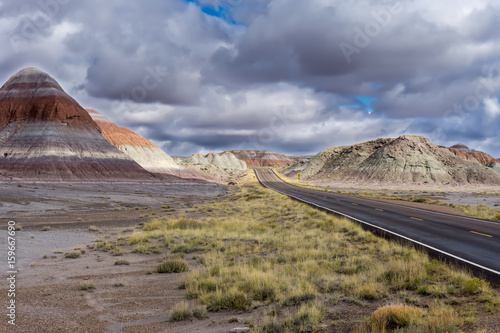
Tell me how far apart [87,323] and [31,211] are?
27.6 meters

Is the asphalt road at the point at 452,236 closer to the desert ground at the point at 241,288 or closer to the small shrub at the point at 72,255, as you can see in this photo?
the desert ground at the point at 241,288

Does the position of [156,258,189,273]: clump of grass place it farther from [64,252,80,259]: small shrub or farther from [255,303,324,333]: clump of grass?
[255,303,324,333]: clump of grass

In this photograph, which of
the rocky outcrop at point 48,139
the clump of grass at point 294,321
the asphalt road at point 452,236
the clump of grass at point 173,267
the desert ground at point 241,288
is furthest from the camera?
the rocky outcrop at point 48,139

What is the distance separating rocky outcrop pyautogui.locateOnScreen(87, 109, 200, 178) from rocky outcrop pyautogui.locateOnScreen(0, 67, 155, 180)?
2047cm

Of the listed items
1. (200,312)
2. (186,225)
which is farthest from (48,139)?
(200,312)

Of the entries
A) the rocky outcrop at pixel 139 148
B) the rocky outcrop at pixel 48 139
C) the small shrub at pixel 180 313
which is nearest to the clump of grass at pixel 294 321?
the small shrub at pixel 180 313

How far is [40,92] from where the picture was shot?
87.2 m

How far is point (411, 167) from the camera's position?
9594 cm

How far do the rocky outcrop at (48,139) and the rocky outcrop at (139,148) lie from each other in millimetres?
20465

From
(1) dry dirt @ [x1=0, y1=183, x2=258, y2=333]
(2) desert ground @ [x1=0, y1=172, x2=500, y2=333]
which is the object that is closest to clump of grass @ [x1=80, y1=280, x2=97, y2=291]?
(2) desert ground @ [x1=0, y1=172, x2=500, y2=333]

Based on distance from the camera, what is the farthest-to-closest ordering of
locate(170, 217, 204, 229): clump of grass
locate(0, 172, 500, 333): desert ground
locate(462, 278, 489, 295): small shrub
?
locate(170, 217, 204, 229): clump of grass < locate(462, 278, 489, 295): small shrub < locate(0, 172, 500, 333): desert ground

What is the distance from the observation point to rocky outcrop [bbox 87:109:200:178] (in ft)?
360

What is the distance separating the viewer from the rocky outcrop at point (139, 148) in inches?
4316

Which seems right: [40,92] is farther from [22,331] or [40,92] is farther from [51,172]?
[22,331]
